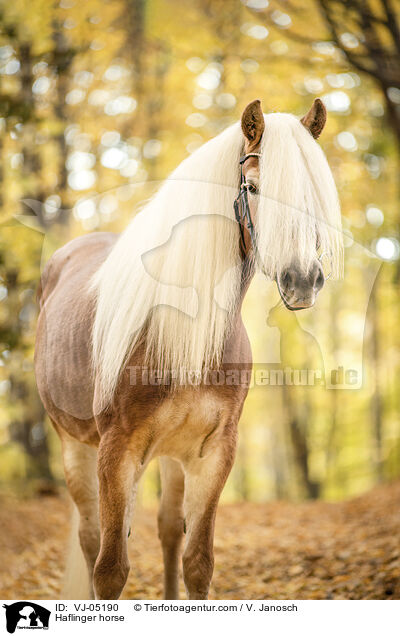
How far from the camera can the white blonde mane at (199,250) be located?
1.65 meters

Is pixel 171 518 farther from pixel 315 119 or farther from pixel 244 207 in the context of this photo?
pixel 315 119

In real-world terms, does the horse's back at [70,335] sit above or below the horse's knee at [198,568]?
above

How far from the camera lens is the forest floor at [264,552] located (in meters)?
2.99

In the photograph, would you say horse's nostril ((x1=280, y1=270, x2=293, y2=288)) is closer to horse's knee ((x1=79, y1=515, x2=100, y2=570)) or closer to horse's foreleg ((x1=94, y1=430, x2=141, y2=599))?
horse's foreleg ((x1=94, y1=430, x2=141, y2=599))

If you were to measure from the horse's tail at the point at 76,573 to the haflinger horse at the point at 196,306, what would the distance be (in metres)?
0.60

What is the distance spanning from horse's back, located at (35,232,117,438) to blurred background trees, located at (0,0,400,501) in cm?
46

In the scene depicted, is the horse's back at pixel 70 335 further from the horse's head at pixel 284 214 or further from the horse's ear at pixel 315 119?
the horse's ear at pixel 315 119

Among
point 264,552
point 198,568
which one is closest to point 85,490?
point 198,568

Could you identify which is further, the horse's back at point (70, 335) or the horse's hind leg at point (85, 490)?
the horse's hind leg at point (85, 490)

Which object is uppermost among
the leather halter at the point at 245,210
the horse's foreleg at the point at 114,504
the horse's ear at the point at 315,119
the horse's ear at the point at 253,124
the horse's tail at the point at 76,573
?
the horse's ear at the point at 315,119
